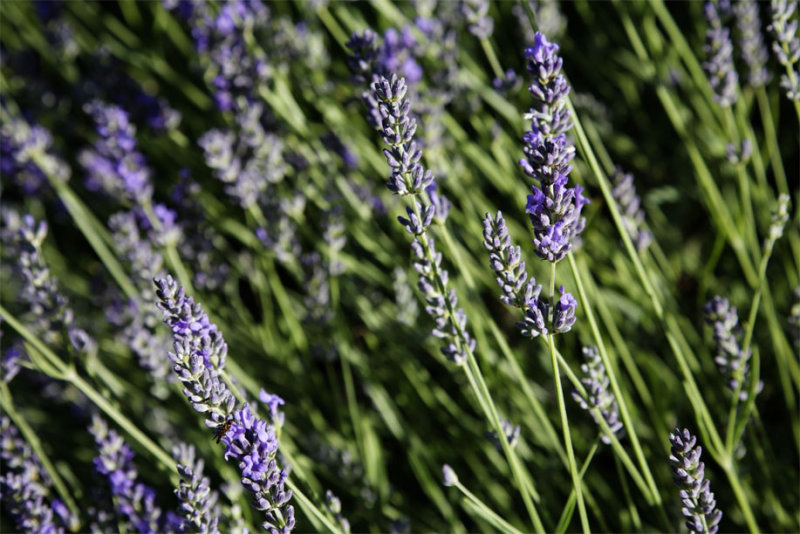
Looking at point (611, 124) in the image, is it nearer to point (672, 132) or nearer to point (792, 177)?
point (672, 132)

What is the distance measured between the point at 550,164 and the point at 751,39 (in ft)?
3.62

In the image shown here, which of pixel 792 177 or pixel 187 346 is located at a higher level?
pixel 792 177

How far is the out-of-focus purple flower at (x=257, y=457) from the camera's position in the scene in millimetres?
1017

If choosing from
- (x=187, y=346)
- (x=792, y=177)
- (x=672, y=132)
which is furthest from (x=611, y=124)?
(x=187, y=346)

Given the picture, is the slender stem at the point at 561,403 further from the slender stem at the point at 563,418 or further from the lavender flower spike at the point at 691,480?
the lavender flower spike at the point at 691,480

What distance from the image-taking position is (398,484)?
82.7 inches

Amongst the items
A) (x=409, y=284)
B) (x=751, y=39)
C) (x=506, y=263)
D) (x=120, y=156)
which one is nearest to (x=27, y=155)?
(x=120, y=156)

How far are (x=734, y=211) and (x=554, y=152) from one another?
4.51 feet

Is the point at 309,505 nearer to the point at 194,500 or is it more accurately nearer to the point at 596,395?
the point at 194,500

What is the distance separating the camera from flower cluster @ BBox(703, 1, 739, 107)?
5.13 feet

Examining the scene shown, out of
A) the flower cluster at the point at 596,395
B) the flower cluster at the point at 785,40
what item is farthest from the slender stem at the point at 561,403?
the flower cluster at the point at 785,40

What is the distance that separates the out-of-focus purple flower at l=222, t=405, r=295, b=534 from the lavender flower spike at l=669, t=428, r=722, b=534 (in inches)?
24.6

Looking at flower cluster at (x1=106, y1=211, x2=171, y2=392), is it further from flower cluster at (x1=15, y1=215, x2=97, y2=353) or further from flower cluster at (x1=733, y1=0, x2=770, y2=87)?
flower cluster at (x1=733, y1=0, x2=770, y2=87)

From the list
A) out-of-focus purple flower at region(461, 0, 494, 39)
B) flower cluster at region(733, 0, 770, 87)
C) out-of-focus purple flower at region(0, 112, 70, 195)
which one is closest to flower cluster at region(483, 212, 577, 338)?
out-of-focus purple flower at region(461, 0, 494, 39)
